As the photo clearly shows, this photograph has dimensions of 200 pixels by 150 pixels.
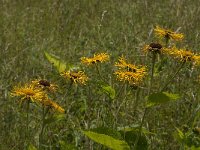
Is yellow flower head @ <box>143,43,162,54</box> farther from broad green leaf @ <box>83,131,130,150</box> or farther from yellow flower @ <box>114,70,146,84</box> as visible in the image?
broad green leaf @ <box>83,131,130,150</box>

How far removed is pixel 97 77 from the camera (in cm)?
263

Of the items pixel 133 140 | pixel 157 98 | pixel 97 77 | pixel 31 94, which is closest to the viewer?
pixel 157 98

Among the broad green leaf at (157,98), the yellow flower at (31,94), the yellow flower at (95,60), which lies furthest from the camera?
the yellow flower at (95,60)

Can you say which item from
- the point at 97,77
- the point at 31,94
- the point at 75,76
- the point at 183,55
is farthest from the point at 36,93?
the point at 97,77

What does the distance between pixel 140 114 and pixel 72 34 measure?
68.2 inches

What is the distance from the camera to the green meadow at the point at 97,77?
54.6 inches

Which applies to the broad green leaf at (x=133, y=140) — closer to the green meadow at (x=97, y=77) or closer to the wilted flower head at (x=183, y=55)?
the green meadow at (x=97, y=77)

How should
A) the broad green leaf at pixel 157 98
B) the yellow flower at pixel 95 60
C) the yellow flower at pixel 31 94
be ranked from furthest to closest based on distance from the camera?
the yellow flower at pixel 95 60, the yellow flower at pixel 31 94, the broad green leaf at pixel 157 98

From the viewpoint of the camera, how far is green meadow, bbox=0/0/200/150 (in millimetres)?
1387

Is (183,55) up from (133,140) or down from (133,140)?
up

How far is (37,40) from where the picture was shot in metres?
3.63

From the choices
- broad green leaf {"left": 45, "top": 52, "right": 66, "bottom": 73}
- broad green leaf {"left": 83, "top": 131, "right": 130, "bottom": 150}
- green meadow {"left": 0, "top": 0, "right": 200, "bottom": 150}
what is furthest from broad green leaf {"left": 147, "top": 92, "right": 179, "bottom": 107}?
broad green leaf {"left": 45, "top": 52, "right": 66, "bottom": 73}

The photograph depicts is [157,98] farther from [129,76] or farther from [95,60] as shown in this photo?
[95,60]

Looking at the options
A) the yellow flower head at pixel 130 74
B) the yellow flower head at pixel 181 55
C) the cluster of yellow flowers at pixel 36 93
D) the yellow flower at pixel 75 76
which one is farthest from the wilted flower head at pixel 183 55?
the cluster of yellow flowers at pixel 36 93
